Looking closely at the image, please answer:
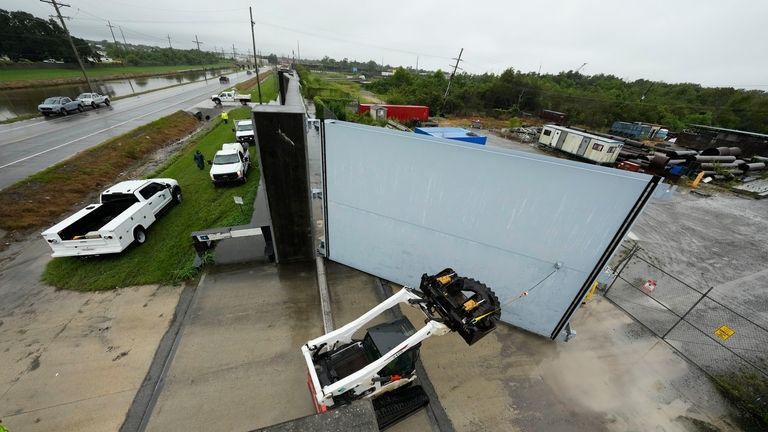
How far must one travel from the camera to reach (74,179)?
12.3 metres

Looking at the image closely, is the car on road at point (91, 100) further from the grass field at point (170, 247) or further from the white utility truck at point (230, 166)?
the white utility truck at point (230, 166)

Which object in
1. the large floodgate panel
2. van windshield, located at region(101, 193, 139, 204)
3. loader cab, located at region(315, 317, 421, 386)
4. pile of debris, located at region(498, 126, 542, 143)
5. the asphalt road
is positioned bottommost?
the asphalt road

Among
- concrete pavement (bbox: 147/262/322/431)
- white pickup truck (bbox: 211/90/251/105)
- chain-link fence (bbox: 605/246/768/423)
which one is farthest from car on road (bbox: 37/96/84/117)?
chain-link fence (bbox: 605/246/768/423)

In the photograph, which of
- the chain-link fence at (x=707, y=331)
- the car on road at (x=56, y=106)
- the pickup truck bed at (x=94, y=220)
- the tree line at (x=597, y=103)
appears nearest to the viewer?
the chain-link fence at (x=707, y=331)

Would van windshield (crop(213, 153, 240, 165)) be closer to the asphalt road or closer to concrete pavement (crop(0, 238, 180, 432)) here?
concrete pavement (crop(0, 238, 180, 432))

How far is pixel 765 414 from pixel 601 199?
5.15 metres

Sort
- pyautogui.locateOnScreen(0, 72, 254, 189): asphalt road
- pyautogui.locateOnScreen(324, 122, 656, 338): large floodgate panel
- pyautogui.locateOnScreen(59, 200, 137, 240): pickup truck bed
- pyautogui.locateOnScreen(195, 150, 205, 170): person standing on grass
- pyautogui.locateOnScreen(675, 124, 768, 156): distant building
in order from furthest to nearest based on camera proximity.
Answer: pyautogui.locateOnScreen(675, 124, 768, 156): distant building
pyautogui.locateOnScreen(195, 150, 205, 170): person standing on grass
pyautogui.locateOnScreen(0, 72, 254, 189): asphalt road
pyautogui.locateOnScreen(59, 200, 137, 240): pickup truck bed
pyautogui.locateOnScreen(324, 122, 656, 338): large floodgate panel

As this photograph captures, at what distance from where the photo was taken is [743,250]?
11070mm

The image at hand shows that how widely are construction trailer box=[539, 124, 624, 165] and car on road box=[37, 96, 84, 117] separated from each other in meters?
42.9

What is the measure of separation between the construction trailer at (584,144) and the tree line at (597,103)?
17225 millimetres

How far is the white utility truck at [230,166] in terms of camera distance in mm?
12076

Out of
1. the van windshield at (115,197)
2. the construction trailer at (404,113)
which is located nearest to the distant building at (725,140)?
the construction trailer at (404,113)

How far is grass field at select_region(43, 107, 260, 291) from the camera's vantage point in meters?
7.25

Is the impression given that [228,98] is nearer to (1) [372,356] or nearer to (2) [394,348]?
(1) [372,356]
